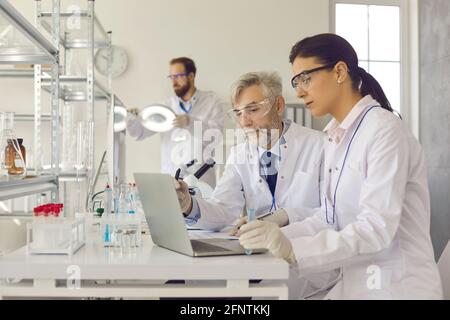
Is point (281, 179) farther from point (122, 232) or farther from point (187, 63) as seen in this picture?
point (187, 63)

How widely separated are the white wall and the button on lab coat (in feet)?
6.99

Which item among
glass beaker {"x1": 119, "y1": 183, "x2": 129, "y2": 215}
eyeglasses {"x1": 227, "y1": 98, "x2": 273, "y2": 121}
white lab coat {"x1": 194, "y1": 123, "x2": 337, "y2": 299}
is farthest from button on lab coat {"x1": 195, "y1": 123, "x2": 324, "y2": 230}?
glass beaker {"x1": 119, "y1": 183, "x2": 129, "y2": 215}

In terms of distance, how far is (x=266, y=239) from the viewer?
114cm

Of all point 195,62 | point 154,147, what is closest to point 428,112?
point 195,62

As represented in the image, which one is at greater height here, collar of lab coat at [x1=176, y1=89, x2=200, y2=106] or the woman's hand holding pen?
collar of lab coat at [x1=176, y1=89, x2=200, y2=106]

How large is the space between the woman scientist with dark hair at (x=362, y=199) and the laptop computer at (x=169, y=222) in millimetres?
97

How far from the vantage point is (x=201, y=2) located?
13.8ft

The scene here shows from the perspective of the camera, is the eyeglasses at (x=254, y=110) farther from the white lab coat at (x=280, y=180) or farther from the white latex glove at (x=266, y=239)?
the white latex glove at (x=266, y=239)

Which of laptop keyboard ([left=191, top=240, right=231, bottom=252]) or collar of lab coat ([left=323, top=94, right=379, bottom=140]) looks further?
collar of lab coat ([left=323, top=94, right=379, bottom=140])

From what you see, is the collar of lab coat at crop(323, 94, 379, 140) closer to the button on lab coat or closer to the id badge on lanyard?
the button on lab coat

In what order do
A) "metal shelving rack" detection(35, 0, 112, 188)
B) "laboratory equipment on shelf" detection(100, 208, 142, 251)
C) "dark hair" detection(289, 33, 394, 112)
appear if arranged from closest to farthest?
"laboratory equipment on shelf" detection(100, 208, 142, 251)
"dark hair" detection(289, 33, 394, 112)
"metal shelving rack" detection(35, 0, 112, 188)

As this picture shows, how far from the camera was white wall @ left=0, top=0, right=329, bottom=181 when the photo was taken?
4145mm

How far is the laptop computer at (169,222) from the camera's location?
1184 mm

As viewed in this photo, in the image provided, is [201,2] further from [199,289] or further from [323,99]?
[199,289]
